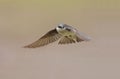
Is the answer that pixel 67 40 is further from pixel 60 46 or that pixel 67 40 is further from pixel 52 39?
pixel 60 46

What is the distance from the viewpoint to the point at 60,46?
6.57 ft

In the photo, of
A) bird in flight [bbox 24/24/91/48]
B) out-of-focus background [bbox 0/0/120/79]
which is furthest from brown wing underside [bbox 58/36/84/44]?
out-of-focus background [bbox 0/0/120/79]

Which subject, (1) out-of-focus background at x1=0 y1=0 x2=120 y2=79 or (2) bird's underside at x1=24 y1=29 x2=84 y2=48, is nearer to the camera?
(2) bird's underside at x1=24 y1=29 x2=84 y2=48

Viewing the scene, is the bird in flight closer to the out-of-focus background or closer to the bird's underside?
the bird's underside

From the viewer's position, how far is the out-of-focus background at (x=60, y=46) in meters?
2.00

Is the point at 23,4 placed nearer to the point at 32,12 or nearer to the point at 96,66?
the point at 32,12

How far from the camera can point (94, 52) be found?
2008mm

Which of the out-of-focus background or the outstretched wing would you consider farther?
the out-of-focus background

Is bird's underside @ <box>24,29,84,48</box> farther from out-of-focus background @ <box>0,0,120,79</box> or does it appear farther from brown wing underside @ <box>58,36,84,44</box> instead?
out-of-focus background @ <box>0,0,120,79</box>

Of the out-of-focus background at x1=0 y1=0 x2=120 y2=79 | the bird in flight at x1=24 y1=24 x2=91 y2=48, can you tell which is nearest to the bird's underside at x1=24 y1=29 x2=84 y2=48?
the bird in flight at x1=24 y1=24 x2=91 y2=48

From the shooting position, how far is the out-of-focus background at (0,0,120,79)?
78.7 inches

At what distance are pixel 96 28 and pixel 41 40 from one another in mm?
377

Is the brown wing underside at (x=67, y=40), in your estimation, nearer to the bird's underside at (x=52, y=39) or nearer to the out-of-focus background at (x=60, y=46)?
the bird's underside at (x=52, y=39)

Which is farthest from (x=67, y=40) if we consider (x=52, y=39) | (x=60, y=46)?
(x=60, y=46)
